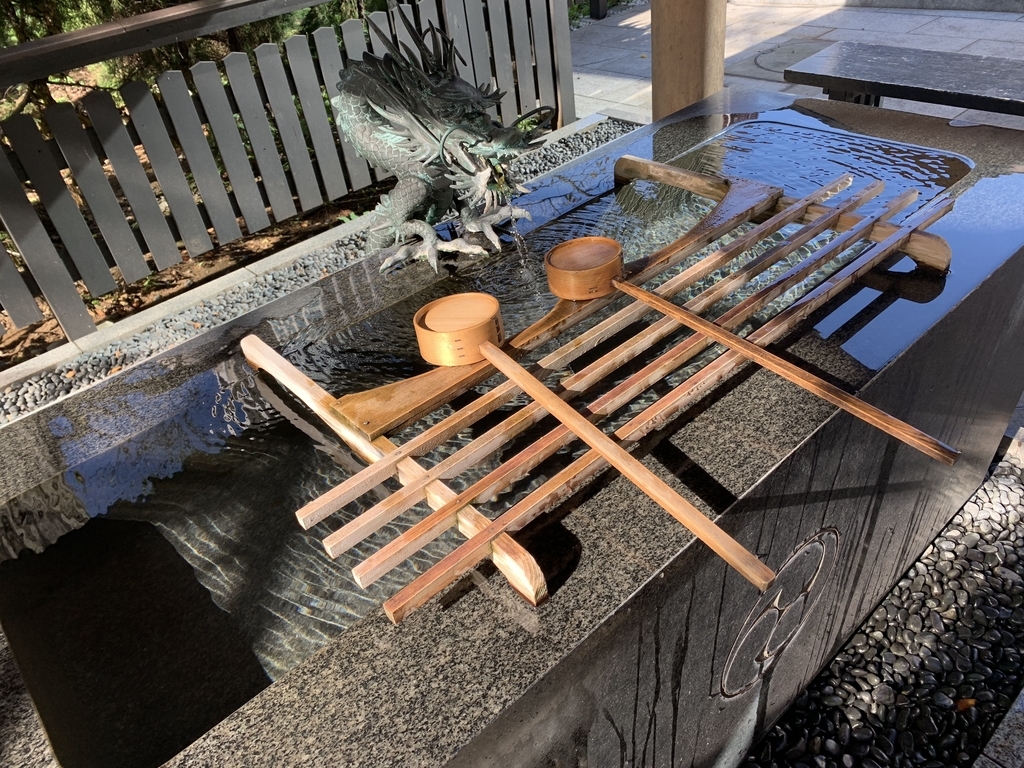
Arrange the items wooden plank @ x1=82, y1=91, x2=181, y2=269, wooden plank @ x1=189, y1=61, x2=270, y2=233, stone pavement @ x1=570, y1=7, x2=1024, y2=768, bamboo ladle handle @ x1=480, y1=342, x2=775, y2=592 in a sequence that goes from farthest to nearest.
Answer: stone pavement @ x1=570, y1=7, x2=1024, y2=768
wooden plank @ x1=189, y1=61, x2=270, y2=233
wooden plank @ x1=82, y1=91, x2=181, y2=269
bamboo ladle handle @ x1=480, y1=342, x2=775, y2=592

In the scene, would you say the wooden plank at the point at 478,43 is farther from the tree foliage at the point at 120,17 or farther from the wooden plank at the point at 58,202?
the wooden plank at the point at 58,202

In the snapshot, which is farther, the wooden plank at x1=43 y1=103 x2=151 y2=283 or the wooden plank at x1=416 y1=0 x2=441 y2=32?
the wooden plank at x1=416 y1=0 x2=441 y2=32

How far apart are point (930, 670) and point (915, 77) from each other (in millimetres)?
3429

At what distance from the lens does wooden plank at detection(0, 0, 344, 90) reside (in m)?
4.34

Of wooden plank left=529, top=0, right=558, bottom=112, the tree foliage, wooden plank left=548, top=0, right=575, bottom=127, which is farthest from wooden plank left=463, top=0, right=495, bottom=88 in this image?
the tree foliage

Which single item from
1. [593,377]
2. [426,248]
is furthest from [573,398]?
[426,248]

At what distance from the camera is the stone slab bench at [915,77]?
150 inches

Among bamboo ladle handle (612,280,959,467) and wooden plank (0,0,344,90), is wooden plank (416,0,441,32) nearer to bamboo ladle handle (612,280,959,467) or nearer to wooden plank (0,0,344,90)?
wooden plank (0,0,344,90)

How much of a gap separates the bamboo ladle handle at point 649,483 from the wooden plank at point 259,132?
15.5 feet

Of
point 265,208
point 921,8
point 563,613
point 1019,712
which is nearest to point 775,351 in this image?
point 563,613

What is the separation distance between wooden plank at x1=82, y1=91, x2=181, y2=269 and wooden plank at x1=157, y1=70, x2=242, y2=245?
356 mm

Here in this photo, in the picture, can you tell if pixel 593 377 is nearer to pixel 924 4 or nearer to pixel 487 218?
pixel 487 218

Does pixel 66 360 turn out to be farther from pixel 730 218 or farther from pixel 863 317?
pixel 863 317

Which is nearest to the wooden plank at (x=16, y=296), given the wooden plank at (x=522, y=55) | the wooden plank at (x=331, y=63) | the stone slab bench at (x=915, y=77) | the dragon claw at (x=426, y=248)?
the wooden plank at (x=331, y=63)
